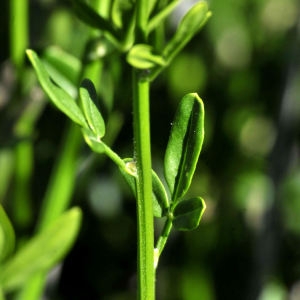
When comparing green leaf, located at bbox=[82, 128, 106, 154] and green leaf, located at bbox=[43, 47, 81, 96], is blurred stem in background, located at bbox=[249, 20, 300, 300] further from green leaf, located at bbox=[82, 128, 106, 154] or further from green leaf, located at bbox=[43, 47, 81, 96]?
green leaf, located at bbox=[82, 128, 106, 154]

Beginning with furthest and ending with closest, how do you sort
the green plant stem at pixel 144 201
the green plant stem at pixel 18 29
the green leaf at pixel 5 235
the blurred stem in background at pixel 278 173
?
the blurred stem in background at pixel 278 173 → the green plant stem at pixel 18 29 → the green leaf at pixel 5 235 → the green plant stem at pixel 144 201

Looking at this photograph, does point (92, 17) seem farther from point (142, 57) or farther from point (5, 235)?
point (5, 235)

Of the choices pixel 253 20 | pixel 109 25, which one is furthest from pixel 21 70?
pixel 253 20

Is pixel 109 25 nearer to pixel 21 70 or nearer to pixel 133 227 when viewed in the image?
pixel 21 70

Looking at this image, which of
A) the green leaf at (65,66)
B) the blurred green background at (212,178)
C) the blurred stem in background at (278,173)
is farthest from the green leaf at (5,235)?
the blurred stem in background at (278,173)

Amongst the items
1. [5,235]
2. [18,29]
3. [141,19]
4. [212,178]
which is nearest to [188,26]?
[141,19]

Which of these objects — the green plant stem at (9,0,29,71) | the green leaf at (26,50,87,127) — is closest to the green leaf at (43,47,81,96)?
the green plant stem at (9,0,29,71)

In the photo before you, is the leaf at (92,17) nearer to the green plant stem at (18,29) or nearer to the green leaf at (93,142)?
the green leaf at (93,142)
